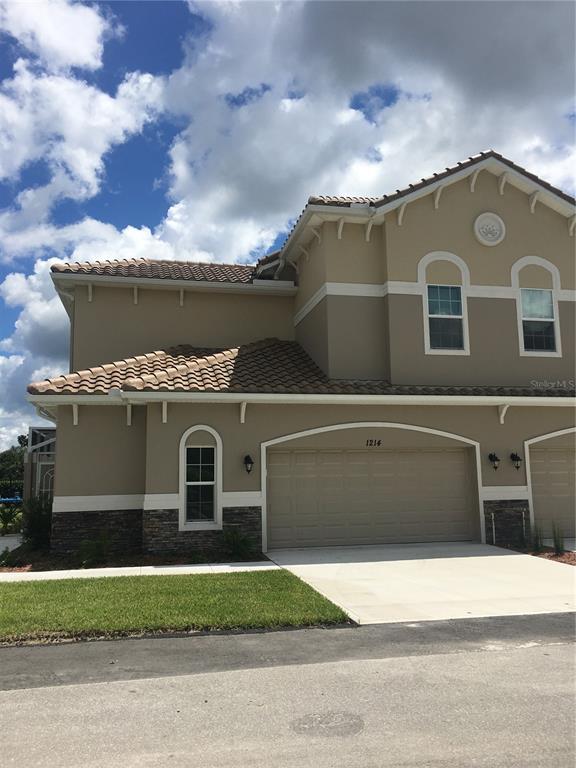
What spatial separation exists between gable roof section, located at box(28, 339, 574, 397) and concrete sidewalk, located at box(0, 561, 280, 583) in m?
3.33

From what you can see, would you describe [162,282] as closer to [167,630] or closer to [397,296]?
[397,296]

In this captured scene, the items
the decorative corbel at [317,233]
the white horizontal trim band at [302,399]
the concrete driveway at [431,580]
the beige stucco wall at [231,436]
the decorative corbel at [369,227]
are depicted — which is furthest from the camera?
the decorative corbel at [317,233]

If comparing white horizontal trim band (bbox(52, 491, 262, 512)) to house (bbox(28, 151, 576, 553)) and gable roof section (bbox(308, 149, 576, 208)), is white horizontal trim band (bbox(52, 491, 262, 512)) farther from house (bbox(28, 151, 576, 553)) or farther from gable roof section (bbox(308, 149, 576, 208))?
gable roof section (bbox(308, 149, 576, 208))

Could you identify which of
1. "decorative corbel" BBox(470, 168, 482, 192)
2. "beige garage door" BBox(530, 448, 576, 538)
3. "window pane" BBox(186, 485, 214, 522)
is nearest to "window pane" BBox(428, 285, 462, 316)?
"decorative corbel" BBox(470, 168, 482, 192)

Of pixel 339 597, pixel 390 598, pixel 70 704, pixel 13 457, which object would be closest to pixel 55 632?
pixel 70 704

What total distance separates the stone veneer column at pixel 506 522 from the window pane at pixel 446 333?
12.4 ft

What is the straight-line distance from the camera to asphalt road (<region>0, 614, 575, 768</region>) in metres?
4.21

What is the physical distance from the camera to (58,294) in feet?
55.9

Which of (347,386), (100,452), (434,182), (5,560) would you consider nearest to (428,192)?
(434,182)

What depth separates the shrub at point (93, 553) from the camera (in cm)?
1170

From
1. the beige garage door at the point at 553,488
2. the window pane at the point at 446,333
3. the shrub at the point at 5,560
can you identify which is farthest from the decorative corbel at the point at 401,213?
the shrub at the point at 5,560

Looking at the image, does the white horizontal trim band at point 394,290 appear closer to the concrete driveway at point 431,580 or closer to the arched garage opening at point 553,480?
the arched garage opening at point 553,480

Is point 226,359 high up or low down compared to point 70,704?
up

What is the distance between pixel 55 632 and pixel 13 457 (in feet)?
246
